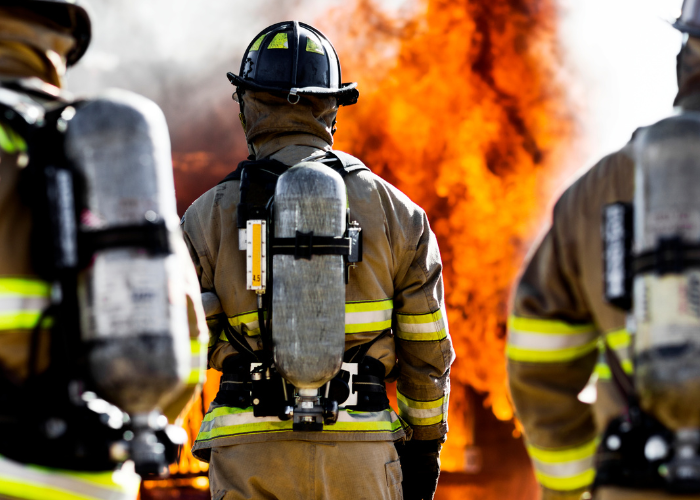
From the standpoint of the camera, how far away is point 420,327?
371 cm

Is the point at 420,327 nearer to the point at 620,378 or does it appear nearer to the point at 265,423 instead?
the point at 265,423

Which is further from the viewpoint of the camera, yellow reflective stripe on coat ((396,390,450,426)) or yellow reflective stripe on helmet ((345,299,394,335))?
yellow reflective stripe on coat ((396,390,450,426))

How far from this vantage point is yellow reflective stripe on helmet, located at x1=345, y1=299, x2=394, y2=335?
3510 millimetres

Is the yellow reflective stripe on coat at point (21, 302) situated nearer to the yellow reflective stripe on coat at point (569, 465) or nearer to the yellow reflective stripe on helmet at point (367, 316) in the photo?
the yellow reflective stripe on coat at point (569, 465)

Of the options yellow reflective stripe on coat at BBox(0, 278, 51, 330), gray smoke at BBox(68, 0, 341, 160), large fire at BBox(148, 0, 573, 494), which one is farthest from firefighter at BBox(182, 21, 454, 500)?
gray smoke at BBox(68, 0, 341, 160)

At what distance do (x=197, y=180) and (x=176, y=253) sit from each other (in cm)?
526

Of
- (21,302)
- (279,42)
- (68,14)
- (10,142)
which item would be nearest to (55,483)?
(21,302)

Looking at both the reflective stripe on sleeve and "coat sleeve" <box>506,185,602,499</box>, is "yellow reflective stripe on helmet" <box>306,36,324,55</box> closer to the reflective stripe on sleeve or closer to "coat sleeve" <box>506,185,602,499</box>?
the reflective stripe on sleeve

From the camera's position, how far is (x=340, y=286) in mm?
3273

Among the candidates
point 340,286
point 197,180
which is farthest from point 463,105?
point 340,286

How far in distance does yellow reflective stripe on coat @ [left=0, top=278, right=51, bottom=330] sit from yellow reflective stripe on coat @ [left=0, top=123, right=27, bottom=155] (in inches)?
12.3

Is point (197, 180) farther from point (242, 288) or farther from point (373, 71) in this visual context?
point (242, 288)

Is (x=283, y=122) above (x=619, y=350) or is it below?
above

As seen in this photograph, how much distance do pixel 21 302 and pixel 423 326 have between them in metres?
1.93
